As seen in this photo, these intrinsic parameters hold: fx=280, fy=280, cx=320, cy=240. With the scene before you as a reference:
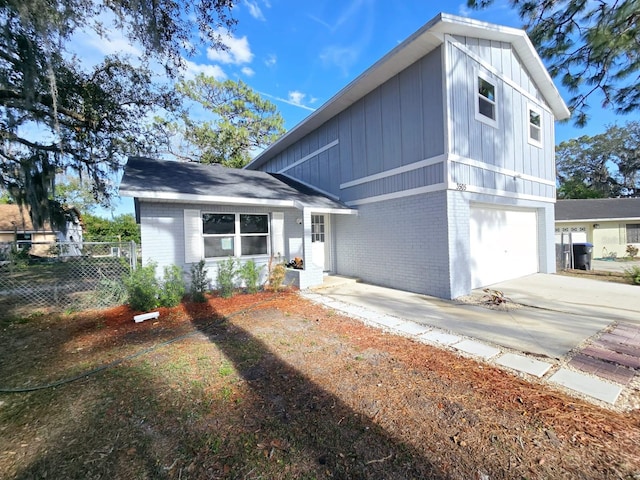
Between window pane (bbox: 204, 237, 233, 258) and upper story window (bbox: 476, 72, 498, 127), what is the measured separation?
7.25m

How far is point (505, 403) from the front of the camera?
8.16ft

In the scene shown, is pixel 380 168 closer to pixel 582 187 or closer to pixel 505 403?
pixel 505 403

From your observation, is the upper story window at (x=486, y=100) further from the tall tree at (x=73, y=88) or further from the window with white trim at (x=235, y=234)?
the window with white trim at (x=235, y=234)

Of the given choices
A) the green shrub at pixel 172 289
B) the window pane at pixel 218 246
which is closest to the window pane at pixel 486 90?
the window pane at pixel 218 246

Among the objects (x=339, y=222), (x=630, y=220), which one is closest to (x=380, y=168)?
(x=339, y=222)

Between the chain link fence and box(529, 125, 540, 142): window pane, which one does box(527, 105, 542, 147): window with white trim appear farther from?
the chain link fence

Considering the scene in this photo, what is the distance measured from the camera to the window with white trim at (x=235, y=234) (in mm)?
7461

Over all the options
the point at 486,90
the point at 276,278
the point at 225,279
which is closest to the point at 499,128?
the point at 486,90

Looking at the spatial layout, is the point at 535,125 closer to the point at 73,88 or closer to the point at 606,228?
the point at 73,88

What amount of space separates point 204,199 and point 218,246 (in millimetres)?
1460

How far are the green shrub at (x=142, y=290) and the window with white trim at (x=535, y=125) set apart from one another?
1135 cm

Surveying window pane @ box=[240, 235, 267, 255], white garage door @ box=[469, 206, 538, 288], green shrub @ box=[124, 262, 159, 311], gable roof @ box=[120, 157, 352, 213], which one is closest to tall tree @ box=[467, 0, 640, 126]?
white garage door @ box=[469, 206, 538, 288]

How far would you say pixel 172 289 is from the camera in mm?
5926

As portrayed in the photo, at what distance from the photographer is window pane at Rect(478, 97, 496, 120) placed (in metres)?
7.30
